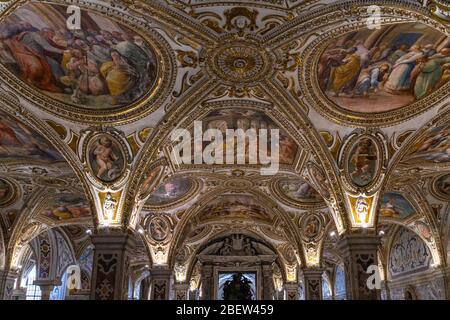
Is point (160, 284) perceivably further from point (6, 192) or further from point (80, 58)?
point (80, 58)

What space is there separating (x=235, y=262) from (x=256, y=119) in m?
19.7

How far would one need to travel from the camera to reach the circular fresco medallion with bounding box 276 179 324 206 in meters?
20.0

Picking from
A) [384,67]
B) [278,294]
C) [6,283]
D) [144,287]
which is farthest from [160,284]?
[144,287]

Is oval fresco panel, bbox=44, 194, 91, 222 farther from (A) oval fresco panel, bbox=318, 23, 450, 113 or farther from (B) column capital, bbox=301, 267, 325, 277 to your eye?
(A) oval fresco panel, bbox=318, 23, 450, 113

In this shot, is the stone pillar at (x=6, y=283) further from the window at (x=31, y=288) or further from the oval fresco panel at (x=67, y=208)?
the window at (x=31, y=288)

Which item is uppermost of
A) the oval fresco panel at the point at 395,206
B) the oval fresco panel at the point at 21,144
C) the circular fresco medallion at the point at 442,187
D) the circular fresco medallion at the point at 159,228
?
the oval fresco panel at the point at 21,144

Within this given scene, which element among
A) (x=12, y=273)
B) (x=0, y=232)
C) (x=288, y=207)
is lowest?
(x=12, y=273)

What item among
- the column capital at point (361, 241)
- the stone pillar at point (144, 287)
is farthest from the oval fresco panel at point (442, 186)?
the stone pillar at point (144, 287)

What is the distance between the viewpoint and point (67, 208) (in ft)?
70.8

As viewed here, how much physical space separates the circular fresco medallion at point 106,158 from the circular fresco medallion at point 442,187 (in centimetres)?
1299

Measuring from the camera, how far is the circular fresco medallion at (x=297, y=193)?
20.0m
